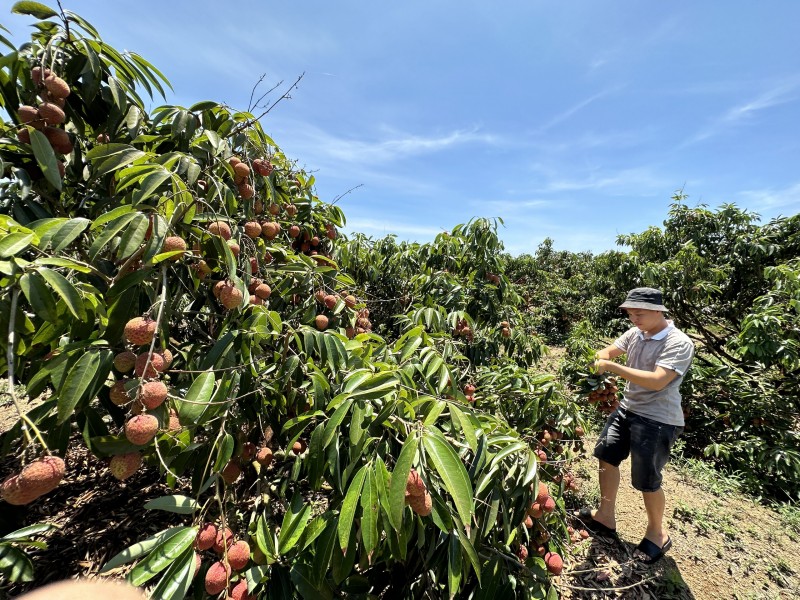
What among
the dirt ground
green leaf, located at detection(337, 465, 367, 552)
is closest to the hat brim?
the dirt ground

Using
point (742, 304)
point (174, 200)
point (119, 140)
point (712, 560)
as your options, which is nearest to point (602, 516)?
point (712, 560)

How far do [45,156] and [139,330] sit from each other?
2.47 feet

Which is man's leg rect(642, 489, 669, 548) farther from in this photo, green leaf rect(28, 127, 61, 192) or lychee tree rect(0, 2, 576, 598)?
green leaf rect(28, 127, 61, 192)

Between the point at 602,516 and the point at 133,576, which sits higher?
the point at 133,576

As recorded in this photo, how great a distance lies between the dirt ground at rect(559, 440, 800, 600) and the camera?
234 centimetres

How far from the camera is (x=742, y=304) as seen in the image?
19.4 ft

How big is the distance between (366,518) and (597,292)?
1055 cm

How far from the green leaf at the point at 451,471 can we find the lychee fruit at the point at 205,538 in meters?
0.72

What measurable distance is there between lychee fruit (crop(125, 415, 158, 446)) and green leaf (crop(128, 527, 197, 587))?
33cm

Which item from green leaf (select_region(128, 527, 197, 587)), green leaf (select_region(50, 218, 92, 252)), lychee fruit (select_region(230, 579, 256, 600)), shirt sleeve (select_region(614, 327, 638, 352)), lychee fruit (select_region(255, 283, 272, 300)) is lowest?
lychee fruit (select_region(230, 579, 256, 600))

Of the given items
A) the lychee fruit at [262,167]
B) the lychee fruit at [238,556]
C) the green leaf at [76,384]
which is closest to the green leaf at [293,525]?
the lychee fruit at [238,556]

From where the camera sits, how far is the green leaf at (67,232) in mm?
1019

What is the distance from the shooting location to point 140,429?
901 mm

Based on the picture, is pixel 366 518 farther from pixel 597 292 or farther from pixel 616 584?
pixel 597 292
